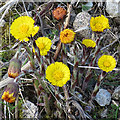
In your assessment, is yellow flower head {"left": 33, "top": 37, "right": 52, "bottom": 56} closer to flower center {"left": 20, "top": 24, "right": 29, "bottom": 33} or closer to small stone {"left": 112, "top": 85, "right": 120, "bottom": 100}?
flower center {"left": 20, "top": 24, "right": 29, "bottom": 33}

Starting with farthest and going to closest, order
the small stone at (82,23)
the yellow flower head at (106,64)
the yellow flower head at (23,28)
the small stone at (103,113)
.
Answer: the small stone at (82,23), the small stone at (103,113), the yellow flower head at (106,64), the yellow flower head at (23,28)

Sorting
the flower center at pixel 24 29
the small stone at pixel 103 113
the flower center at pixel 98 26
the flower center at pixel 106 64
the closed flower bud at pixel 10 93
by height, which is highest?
the flower center at pixel 98 26

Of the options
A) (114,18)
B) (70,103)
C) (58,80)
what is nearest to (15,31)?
(58,80)

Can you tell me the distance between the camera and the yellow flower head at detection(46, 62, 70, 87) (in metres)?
1.09

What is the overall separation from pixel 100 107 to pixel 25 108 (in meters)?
0.76

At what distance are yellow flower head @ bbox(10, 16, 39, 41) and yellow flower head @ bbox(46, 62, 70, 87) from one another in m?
0.27

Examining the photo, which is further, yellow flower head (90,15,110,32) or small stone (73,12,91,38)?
small stone (73,12,91,38)

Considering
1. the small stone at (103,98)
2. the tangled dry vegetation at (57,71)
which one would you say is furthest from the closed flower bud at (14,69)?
the small stone at (103,98)

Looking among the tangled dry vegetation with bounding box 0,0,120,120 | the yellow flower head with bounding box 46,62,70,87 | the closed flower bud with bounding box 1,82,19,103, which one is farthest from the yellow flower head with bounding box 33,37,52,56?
Result: the closed flower bud with bounding box 1,82,19,103

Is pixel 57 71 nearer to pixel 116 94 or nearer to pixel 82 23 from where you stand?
pixel 116 94

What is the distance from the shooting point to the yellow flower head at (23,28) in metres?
1.01

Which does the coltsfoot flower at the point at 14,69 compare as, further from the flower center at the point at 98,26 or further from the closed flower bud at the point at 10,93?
the flower center at the point at 98,26

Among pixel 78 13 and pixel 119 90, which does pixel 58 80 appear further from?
pixel 78 13

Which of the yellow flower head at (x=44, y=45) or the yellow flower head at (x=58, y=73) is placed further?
the yellow flower head at (x=44, y=45)
